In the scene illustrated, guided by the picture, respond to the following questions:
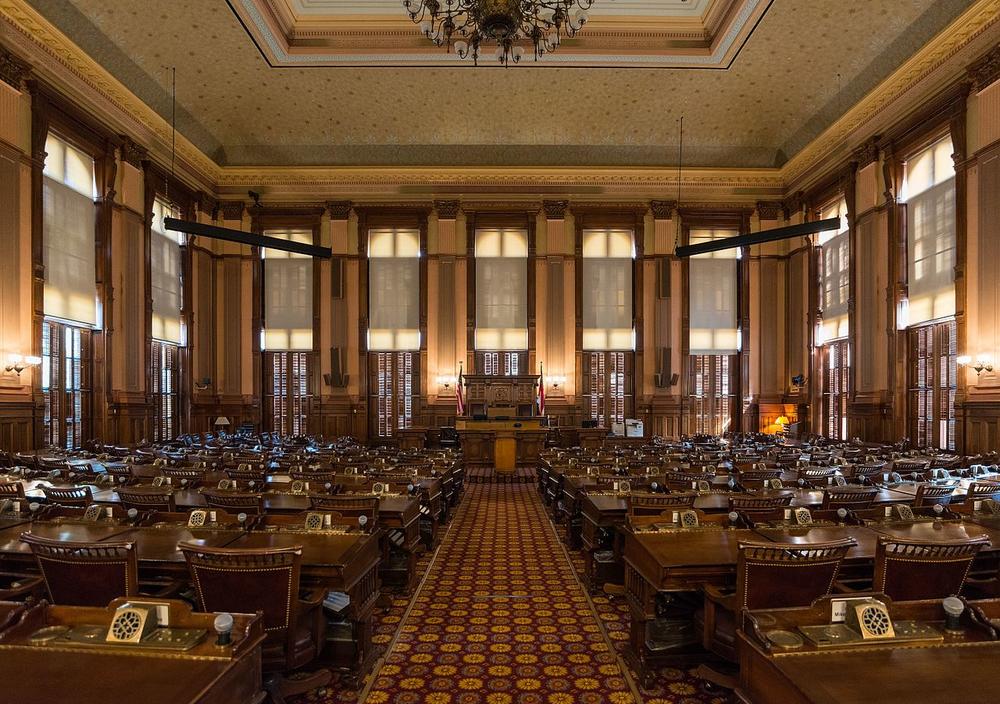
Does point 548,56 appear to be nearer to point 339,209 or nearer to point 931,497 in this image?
point 339,209

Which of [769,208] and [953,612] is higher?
[769,208]

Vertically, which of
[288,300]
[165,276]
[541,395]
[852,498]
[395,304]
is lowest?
A: [852,498]

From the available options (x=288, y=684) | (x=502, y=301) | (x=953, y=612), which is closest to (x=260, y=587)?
(x=288, y=684)

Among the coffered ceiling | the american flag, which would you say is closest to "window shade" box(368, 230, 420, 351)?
Answer: the coffered ceiling

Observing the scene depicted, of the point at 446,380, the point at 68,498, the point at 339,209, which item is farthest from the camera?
the point at 339,209

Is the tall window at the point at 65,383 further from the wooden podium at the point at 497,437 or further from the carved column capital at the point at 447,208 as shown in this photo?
the carved column capital at the point at 447,208

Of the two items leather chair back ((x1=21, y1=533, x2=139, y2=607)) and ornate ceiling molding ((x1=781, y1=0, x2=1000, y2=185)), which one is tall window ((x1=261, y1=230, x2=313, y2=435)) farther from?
leather chair back ((x1=21, y1=533, x2=139, y2=607))

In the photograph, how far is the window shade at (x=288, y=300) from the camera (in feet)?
70.5

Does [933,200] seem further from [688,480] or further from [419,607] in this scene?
[419,607]

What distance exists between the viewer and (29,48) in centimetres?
1252

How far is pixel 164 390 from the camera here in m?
18.6

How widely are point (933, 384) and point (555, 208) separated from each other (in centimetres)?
1141

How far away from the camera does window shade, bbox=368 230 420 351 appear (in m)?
21.5

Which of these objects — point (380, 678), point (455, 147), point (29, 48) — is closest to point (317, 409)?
point (455, 147)
